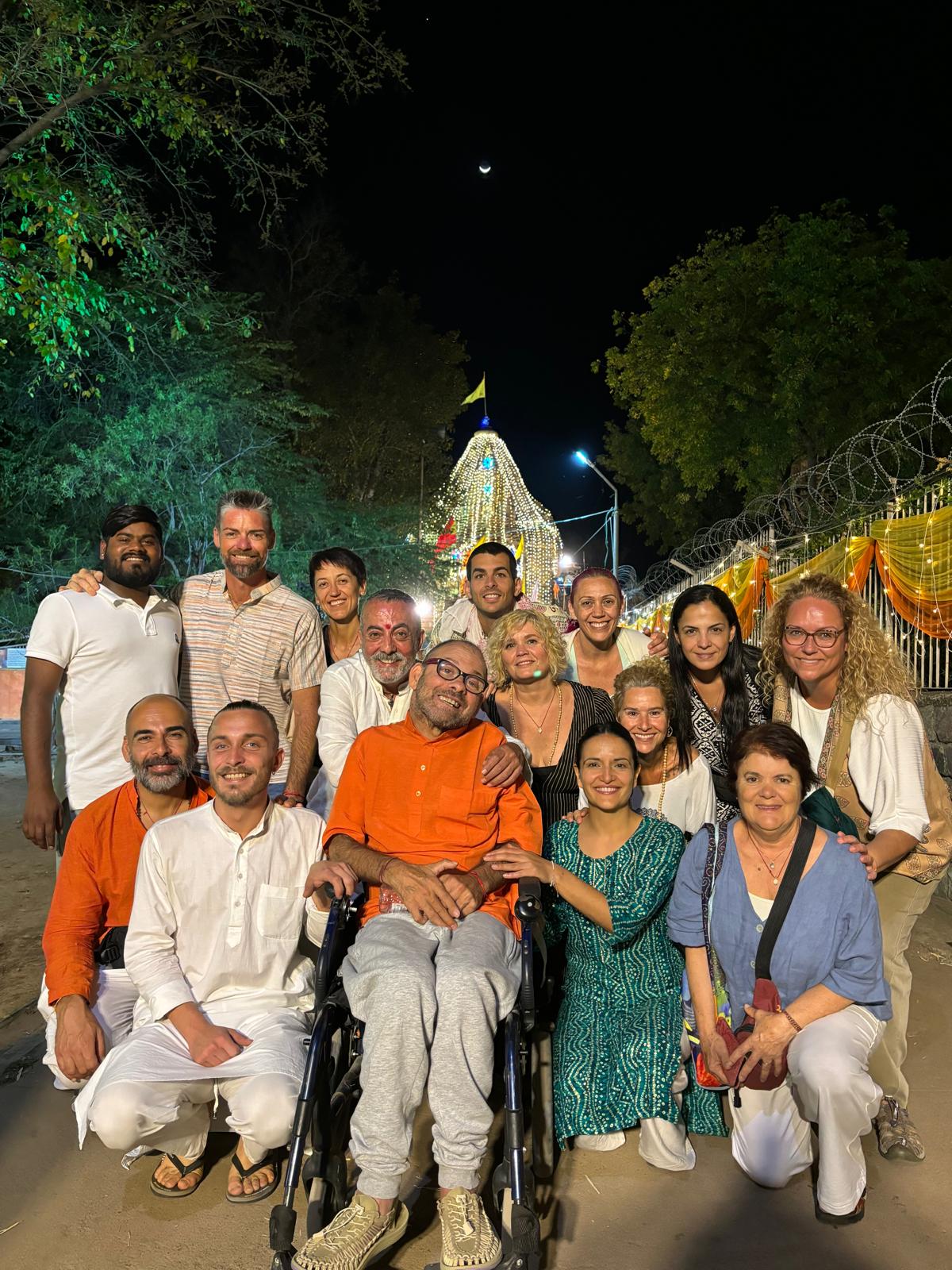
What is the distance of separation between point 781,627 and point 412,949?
207 centimetres

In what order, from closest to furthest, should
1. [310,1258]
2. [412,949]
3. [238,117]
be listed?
[310,1258] < [412,949] < [238,117]

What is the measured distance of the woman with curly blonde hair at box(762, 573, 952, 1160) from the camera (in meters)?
3.52

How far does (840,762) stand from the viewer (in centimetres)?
374

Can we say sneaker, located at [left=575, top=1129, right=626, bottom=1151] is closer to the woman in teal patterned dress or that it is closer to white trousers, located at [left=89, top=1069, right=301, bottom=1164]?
the woman in teal patterned dress

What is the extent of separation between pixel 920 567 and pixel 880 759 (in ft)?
13.6

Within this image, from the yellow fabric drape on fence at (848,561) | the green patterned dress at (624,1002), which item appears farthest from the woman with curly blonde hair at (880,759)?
the yellow fabric drape on fence at (848,561)

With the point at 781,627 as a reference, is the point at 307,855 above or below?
below

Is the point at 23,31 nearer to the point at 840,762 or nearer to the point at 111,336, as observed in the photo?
the point at 111,336

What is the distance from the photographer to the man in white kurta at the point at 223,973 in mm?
2988

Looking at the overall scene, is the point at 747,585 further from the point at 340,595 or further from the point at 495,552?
the point at 340,595

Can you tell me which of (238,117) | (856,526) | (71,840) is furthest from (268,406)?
(71,840)

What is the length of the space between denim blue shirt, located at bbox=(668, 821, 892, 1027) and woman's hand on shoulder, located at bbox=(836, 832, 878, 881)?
2 centimetres

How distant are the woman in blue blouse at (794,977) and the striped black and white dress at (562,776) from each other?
3.10 ft

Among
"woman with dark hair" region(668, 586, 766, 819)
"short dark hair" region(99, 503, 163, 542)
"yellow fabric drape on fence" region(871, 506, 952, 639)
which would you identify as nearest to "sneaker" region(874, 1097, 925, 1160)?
"woman with dark hair" region(668, 586, 766, 819)
